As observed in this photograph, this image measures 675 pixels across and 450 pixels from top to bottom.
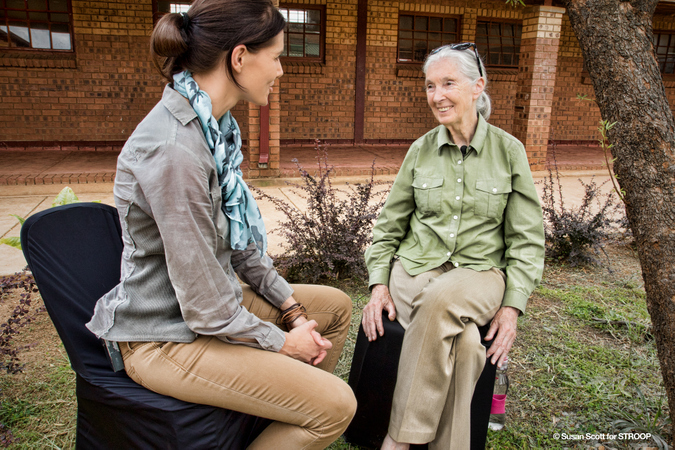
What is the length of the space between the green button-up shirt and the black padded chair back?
114 centimetres

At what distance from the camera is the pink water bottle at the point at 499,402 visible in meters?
2.39

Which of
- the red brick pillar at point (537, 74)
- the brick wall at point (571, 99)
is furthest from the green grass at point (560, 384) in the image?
the brick wall at point (571, 99)

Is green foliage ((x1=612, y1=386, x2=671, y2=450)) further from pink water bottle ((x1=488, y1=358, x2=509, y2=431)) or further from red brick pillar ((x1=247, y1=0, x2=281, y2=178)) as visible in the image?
red brick pillar ((x1=247, y1=0, x2=281, y2=178))

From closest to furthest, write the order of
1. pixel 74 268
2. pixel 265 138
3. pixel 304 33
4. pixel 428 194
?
pixel 74 268 → pixel 428 194 → pixel 265 138 → pixel 304 33

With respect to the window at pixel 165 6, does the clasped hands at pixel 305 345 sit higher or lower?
lower

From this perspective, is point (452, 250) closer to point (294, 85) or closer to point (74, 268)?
point (74, 268)

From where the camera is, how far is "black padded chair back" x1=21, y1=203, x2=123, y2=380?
162 cm

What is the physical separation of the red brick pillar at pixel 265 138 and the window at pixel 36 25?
3903 mm

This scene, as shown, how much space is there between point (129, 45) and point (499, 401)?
28.5 feet

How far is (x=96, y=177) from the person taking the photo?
6914mm

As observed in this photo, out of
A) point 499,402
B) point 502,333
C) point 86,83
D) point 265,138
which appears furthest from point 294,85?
point 502,333

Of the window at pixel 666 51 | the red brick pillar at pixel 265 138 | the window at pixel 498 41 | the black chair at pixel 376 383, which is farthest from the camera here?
the window at pixel 666 51

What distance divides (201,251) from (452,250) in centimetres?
120

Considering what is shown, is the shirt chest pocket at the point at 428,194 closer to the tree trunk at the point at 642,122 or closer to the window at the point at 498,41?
the tree trunk at the point at 642,122
